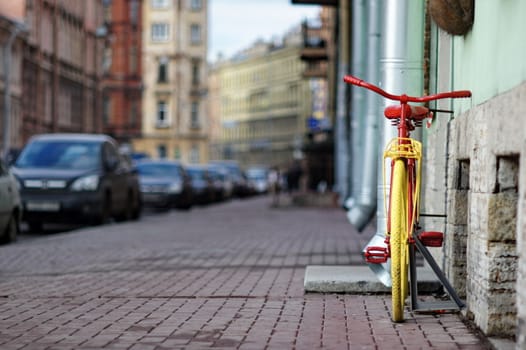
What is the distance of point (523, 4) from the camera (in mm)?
6633

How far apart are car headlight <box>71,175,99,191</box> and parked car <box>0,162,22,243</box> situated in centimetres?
364

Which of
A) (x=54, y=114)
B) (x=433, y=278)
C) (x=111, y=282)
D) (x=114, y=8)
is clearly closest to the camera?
(x=433, y=278)

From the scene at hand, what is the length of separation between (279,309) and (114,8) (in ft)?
350

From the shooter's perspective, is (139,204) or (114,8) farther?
(114,8)

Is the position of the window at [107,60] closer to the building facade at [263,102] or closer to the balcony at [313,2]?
the building facade at [263,102]

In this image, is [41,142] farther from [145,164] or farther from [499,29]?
[499,29]

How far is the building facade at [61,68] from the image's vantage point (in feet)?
212

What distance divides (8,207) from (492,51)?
11856 mm

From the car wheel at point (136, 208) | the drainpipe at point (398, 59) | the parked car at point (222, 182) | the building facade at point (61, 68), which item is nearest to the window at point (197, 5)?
the building facade at point (61, 68)

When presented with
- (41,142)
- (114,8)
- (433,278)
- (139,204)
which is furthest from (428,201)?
(114,8)

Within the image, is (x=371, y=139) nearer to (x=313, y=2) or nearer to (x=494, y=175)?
(x=494, y=175)

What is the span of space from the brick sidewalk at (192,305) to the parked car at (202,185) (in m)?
32.1

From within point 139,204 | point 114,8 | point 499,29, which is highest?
point 114,8

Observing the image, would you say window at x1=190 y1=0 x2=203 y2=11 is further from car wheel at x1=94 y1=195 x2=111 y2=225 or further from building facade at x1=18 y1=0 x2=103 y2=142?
car wheel at x1=94 y1=195 x2=111 y2=225
